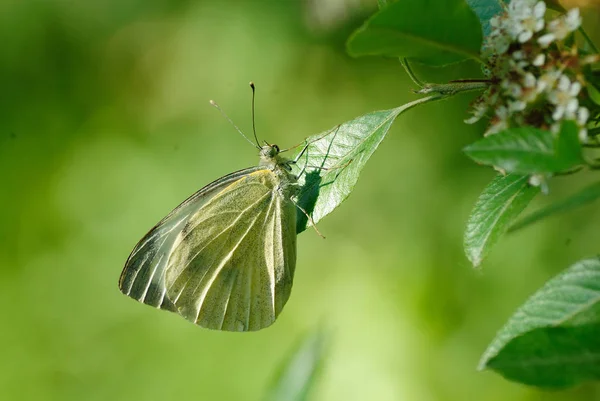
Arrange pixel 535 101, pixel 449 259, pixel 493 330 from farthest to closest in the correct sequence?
1. pixel 449 259
2. pixel 493 330
3. pixel 535 101

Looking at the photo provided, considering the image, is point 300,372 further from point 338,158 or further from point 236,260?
point 236,260

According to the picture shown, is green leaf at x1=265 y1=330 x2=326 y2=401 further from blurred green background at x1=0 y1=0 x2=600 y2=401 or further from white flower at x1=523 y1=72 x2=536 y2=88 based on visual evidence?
blurred green background at x1=0 y1=0 x2=600 y2=401

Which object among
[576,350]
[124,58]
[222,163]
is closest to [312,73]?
[222,163]

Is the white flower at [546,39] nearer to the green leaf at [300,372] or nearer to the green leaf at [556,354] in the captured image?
the green leaf at [556,354]

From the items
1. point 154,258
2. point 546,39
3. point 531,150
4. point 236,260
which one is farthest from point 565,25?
point 154,258

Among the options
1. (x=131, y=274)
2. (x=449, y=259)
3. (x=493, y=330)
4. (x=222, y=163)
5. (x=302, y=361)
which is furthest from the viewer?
(x=222, y=163)

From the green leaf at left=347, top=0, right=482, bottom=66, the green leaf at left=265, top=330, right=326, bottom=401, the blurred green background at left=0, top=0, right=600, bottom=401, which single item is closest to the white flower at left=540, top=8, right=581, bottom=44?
the green leaf at left=347, top=0, right=482, bottom=66

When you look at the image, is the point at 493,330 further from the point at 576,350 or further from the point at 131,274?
the point at 576,350
